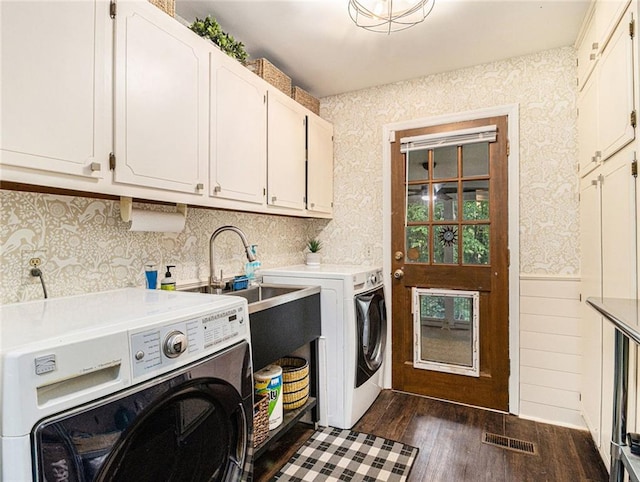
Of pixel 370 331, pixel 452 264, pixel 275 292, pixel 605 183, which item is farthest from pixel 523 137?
pixel 275 292

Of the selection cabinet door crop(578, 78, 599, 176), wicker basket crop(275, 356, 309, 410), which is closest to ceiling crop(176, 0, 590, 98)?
cabinet door crop(578, 78, 599, 176)

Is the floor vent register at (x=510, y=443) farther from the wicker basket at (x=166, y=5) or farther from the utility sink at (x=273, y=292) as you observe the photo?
the wicker basket at (x=166, y=5)

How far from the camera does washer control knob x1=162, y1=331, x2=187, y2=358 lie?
40.3 inches

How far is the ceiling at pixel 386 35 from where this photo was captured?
1.96m

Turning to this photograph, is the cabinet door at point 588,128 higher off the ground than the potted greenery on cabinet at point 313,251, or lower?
higher

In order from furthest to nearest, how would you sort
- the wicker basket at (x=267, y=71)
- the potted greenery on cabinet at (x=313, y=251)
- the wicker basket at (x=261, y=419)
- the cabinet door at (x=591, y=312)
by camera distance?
the potted greenery on cabinet at (x=313, y=251) < the wicker basket at (x=267, y=71) < the cabinet door at (x=591, y=312) < the wicker basket at (x=261, y=419)

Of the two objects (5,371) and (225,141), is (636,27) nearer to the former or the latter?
(225,141)

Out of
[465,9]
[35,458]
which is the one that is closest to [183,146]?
[35,458]

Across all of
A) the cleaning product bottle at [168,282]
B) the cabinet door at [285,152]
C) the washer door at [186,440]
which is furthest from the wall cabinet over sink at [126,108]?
the washer door at [186,440]

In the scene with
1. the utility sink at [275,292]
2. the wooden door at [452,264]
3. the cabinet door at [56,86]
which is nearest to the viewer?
the cabinet door at [56,86]

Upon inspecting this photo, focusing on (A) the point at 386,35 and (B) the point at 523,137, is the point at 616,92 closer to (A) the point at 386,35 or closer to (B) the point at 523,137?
(B) the point at 523,137

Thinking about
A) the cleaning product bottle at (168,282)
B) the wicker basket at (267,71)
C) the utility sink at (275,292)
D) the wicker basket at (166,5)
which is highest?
the wicker basket at (267,71)

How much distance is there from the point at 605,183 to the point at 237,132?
1934 millimetres

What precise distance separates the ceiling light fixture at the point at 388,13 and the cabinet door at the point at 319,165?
84 centimetres
